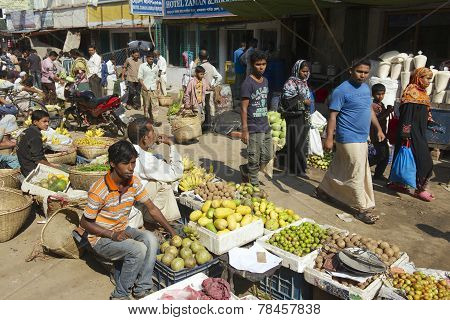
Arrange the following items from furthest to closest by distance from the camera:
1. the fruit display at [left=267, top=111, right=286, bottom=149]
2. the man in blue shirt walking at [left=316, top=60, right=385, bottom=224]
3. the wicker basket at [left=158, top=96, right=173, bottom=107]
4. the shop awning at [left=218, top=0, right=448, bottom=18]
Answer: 1. the wicker basket at [left=158, top=96, right=173, bottom=107]
2. the shop awning at [left=218, top=0, right=448, bottom=18]
3. the fruit display at [left=267, top=111, right=286, bottom=149]
4. the man in blue shirt walking at [left=316, top=60, right=385, bottom=224]

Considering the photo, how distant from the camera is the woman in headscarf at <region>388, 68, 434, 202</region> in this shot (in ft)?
17.7

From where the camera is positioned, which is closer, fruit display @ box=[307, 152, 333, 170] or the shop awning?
fruit display @ box=[307, 152, 333, 170]

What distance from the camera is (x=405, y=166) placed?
563 centimetres

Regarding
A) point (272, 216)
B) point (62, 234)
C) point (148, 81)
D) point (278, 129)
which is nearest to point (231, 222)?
point (272, 216)

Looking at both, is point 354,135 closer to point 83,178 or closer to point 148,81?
point 83,178

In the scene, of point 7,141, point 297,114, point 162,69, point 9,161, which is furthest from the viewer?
point 162,69

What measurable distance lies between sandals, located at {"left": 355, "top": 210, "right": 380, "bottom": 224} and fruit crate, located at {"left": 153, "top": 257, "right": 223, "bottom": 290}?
7.22 feet

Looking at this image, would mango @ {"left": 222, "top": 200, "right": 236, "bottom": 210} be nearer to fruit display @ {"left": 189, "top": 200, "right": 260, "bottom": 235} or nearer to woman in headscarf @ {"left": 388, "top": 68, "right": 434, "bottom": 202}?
fruit display @ {"left": 189, "top": 200, "right": 260, "bottom": 235}

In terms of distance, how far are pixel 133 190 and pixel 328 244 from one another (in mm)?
1870

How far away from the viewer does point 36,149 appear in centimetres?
555

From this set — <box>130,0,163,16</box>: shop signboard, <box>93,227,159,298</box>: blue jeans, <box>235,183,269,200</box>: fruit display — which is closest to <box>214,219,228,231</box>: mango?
<box>93,227,159,298</box>: blue jeans

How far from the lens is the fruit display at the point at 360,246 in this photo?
3.52 metres

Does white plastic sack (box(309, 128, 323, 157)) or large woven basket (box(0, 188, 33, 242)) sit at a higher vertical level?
white plastic sack (box(309, 128, 323, 157))

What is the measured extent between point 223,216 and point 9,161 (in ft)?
14.1
